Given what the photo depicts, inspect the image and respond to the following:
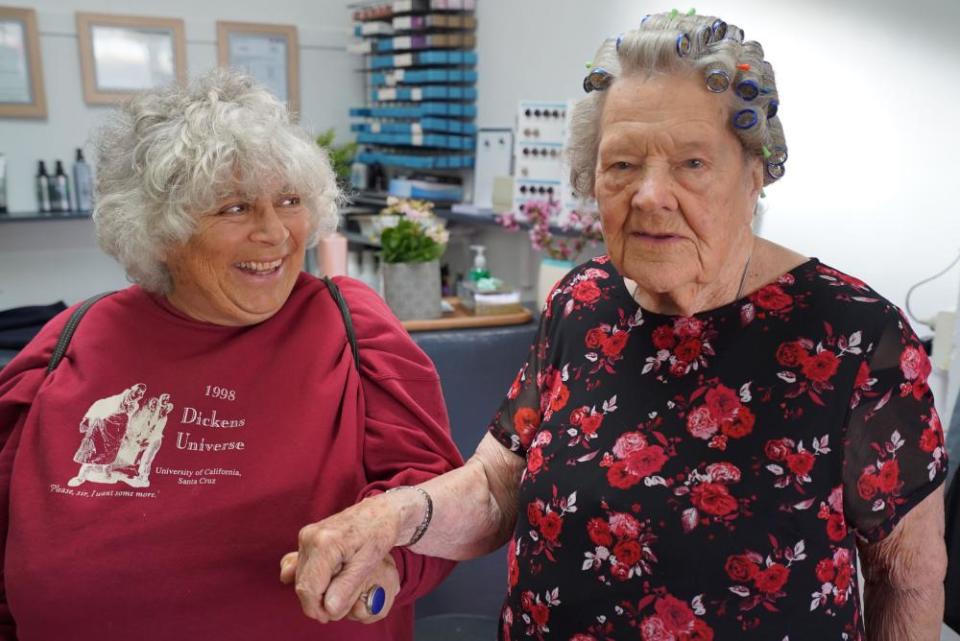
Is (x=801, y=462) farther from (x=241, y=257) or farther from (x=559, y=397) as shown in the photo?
(x=241, y=257)

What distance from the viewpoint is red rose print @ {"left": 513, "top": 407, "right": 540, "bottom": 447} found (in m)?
1.27

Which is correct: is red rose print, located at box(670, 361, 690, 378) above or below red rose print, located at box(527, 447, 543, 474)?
A: above

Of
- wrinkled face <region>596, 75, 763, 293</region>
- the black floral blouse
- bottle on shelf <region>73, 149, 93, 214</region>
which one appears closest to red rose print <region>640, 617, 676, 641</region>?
the black floral blouse

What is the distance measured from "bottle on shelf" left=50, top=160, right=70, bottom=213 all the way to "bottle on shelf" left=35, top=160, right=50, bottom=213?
2 centimetres

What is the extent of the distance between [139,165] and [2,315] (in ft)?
3.35

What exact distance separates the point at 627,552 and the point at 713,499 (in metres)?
0.14

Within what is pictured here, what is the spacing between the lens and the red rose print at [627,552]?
107 centimetres

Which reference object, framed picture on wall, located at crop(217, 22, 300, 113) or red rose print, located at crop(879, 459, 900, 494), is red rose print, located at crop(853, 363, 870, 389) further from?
framed picture on wall, located at crop(217, 22, 300, 113)

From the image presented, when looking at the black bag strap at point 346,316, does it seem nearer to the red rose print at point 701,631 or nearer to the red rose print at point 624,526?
the red rose print at point 624,526

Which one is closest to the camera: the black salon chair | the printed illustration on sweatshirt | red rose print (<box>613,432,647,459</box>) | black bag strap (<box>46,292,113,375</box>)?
red rose print (<box>613,432,647,459</box>)

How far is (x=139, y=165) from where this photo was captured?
145 centimetres

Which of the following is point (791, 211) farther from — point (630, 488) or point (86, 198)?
point (86, 198)

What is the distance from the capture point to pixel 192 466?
53.6 inches

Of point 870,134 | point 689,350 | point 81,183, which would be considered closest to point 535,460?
point 689,350
